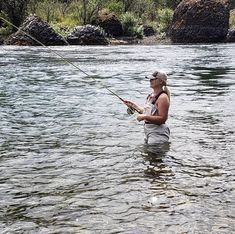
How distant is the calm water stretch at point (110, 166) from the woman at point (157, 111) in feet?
0.92

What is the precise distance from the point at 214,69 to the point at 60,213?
18335mm

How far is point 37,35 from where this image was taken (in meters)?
39.6

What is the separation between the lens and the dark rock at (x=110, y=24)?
50656 millimetres

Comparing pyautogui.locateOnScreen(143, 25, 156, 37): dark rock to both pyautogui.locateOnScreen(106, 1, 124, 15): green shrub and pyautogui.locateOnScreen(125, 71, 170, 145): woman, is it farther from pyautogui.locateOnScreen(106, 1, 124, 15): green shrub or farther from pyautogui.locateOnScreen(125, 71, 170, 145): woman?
pyautogui.locateOnScreen(125, 71, 170, 145): woman

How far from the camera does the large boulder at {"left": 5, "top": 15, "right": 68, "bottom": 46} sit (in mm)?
39656

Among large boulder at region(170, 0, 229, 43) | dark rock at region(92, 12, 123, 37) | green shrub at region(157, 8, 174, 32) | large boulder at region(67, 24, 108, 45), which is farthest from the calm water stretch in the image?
green shrub at region(157, 8, 174, 32)

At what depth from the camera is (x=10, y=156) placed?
28.5 feet

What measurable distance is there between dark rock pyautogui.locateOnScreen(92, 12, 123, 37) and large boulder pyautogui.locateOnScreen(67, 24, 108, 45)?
7.83 meters

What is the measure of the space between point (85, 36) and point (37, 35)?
4610mm

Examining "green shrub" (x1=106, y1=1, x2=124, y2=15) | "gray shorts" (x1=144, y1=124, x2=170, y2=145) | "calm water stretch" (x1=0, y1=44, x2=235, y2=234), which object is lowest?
"calm water stretch" (x1=0, y1=44, x2=235, y2=234)

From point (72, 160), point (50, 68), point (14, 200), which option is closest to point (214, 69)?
point (50, 68)

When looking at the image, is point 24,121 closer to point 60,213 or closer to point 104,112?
point 104,112

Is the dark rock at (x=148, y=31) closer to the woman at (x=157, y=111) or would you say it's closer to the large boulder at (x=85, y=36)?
the large boulder at (x=85, y=36)

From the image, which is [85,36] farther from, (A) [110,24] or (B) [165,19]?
(B) [165,19]
